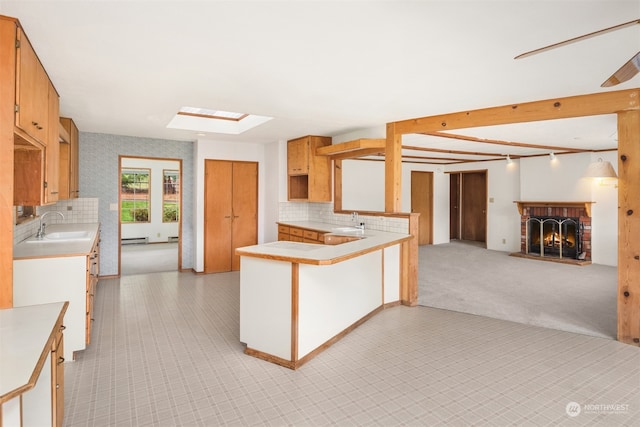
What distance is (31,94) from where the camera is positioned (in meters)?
2.38

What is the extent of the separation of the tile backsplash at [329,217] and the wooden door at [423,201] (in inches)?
157

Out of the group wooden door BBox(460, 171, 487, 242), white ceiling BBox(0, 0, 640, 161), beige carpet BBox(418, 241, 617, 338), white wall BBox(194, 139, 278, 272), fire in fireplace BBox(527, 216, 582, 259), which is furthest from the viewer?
wooden door BBox(460, 171, 487, 242)

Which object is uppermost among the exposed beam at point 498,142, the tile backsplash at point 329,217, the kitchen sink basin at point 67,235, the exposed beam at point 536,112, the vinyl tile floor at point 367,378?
the exposed beam at point 498,142

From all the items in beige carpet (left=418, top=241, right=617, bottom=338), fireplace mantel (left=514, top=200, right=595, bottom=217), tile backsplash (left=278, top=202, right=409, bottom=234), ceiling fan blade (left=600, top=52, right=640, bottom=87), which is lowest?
beige carpet (left=418, top=241, right=617, bottom=338)

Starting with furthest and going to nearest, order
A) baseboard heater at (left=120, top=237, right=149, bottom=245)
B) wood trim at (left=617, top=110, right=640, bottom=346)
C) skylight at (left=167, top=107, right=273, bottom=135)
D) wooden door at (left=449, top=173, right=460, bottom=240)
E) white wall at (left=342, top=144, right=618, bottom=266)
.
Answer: wooden door at (left=449, top=173, right=460, bottom=240) → baseboard heater at (left=120, top=237, right=149, bottom=245) → white wall at (left=342, top=144, right=618, bottom=266) → skylight at (left=167, top=107, right=273, bottom=135) → wood trim at (left=617, top=110, right=640, bottom=346)

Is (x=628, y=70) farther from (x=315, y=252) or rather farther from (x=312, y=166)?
(x=312, y=166)

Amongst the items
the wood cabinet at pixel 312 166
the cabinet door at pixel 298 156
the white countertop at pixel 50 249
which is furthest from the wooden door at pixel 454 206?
the white countertop at pixel 50 249

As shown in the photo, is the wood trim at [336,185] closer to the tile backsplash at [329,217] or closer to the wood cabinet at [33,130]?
the tile backsplash at [329,217]

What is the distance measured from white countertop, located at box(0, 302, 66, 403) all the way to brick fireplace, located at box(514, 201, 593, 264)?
26.8 ft

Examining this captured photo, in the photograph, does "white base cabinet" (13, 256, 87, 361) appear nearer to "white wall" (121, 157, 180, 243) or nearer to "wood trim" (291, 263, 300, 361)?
"wood trim" (291, 263, 300, 361)

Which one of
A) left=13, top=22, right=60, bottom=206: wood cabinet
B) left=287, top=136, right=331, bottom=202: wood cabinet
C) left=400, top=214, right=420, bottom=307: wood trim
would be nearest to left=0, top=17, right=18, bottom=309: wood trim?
left=13, top=22, right=60, bottom=206: wood cabinet

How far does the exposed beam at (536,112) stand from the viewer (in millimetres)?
3270

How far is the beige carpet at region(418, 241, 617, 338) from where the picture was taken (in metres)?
3.95

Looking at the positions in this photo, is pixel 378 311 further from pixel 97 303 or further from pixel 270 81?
pixel 97 303
